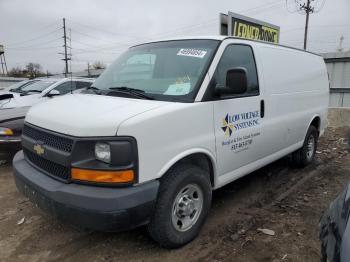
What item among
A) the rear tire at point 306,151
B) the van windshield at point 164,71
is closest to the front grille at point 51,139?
the van windshield at point 164,71

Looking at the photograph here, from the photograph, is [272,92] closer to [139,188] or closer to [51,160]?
[139,188]

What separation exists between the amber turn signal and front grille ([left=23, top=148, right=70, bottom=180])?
16cm

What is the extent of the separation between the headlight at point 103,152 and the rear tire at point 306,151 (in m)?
4.09

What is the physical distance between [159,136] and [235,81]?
3.39 ft

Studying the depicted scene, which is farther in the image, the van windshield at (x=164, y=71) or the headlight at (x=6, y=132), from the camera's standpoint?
the headlight at (x=6, y=132)

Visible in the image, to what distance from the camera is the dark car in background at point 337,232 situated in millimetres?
1567

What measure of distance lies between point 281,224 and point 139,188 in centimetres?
195

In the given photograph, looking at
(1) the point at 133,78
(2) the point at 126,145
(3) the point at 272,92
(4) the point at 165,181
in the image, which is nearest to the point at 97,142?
(2) the point at 126,145

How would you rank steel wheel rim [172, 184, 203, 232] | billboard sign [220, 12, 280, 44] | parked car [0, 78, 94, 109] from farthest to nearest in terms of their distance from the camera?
billboard sign [220, 12, 280, 44] → parked car [0, 78, 94, 109] → steel wheel rim [172, 184, 203, 232]

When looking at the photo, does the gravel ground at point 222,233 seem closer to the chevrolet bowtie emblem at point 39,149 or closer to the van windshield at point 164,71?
the chevrolet bowtie emblem at point 39,149

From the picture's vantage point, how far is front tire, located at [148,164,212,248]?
2.89m

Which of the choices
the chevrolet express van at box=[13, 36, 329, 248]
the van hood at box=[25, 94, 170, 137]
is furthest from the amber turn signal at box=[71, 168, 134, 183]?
the van hood at box=[25, 94, 170, 137]

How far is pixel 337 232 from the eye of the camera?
1769 millimetres

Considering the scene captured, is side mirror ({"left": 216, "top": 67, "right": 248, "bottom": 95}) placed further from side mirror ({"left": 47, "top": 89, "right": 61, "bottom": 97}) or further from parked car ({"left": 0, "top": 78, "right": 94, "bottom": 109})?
side mirror ({"left": 47, "top": 89, "right": 61, "bottom": 97})
